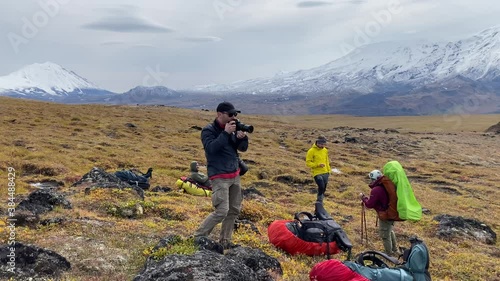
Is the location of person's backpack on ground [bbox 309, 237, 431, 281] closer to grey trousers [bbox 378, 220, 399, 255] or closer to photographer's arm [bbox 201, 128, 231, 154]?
photographer's arm [bbox 201, 128, 231, 154]

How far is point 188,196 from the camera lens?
18.5 m

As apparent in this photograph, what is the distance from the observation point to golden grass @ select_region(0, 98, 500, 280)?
390 inches

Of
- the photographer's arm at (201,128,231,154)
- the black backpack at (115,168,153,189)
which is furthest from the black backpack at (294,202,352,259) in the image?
the black backpack at (115,168,153,189)

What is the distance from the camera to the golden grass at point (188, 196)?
9.90 metres

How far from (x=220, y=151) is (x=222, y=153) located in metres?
0.07

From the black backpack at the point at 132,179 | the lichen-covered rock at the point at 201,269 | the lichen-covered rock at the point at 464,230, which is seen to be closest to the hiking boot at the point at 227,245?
the lichen-covered rock at the point at 201,269

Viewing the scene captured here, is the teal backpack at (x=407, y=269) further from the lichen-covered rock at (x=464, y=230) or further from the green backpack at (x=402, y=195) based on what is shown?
the lichen-covered rock at (x=464, y=230)

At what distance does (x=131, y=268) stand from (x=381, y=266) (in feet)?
17.0

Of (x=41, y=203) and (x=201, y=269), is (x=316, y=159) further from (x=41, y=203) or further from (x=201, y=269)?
(x=201, y=269)

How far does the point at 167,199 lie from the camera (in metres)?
16.4

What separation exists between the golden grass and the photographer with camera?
6.45 ft

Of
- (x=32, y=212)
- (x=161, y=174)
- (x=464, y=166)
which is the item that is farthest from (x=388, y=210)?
(x=464, y=166)

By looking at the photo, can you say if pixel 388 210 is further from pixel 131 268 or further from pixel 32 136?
pixel 32 136

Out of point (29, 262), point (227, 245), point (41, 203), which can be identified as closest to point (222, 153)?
point (227, 245)
